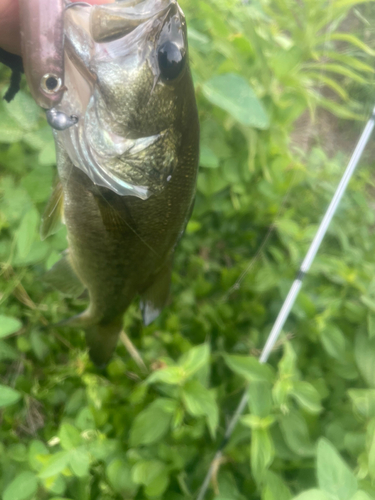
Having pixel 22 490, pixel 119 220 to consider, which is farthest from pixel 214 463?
pixel 119 220

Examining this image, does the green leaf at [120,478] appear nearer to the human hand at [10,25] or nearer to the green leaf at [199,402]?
the green leaf at [199,402]

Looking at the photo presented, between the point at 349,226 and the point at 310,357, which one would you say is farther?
the point at 349,226

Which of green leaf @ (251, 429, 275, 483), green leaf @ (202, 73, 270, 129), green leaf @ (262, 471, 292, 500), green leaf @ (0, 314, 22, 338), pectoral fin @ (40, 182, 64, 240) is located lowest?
green leaf @ (262, 471, 292, 500)

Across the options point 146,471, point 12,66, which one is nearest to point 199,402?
point 146,471

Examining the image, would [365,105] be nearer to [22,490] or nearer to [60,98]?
A: [60,98]

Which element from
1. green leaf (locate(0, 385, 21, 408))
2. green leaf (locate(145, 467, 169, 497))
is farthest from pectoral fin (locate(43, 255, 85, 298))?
green leaf (locate(145, 467, 169, 497))

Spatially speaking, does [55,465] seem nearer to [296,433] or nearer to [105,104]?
[296,433]

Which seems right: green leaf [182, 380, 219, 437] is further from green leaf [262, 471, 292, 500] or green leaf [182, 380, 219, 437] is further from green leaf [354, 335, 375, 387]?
green leaf [354, 335, 375, 387]
